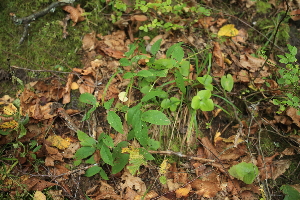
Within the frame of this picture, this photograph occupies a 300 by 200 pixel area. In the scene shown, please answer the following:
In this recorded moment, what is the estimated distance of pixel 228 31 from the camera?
3.11m

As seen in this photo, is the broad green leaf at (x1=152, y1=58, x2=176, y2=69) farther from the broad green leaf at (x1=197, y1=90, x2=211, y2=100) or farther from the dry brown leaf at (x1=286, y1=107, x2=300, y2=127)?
the dry brown leaf at (x1=286, y1=107, x2=300, y2=127)

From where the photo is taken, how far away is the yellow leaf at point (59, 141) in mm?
2271

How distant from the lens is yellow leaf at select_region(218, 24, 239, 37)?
122 inches

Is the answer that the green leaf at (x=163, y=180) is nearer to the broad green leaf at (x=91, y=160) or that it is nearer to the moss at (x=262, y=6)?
the broad green leaf at (x=91, y=160)

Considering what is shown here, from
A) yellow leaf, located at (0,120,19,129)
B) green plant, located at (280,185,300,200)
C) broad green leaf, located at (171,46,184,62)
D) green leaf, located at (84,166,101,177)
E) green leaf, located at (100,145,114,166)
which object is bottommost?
green plant, located at (280,185,300,200)

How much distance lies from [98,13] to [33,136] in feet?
5.66

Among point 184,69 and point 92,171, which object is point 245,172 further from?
point 92,171

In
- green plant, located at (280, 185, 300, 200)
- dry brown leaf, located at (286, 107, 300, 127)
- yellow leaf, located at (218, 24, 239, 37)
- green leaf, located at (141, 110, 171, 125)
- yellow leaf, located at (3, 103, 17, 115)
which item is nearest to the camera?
green leaf, located at (141, 110, 171, 125)

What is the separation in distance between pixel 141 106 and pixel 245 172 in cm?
120

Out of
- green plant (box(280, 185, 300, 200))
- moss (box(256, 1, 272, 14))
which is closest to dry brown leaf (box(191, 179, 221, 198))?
green plant (box(280, 185, 300, 200))

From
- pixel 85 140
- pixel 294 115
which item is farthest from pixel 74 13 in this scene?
pixel 294 115

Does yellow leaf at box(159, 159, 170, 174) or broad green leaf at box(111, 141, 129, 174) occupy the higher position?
broad green leaf at box(111, 141, 129, 174)

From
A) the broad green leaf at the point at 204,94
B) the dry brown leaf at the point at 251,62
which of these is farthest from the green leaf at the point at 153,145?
the dry brown leaf at the point at 251,62

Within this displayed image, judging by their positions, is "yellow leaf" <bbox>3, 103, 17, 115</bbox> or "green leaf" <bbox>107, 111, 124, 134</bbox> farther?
"yellow leaf" <bbox>3, 103, 17, 115</bbox>
